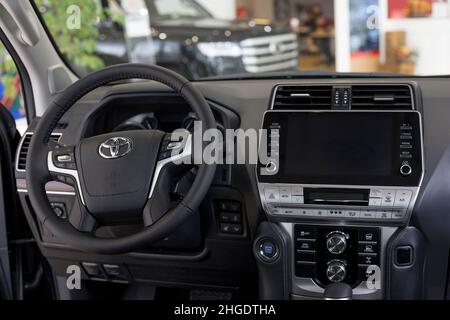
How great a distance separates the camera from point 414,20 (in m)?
6.16

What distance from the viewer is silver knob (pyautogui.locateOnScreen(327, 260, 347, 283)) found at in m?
1.79

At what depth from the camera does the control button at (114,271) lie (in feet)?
7.07

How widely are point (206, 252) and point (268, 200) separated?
0.34 m

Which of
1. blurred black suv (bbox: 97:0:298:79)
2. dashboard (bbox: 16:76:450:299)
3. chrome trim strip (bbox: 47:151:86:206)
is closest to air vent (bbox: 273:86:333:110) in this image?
dashboard (bbox: 16:76:450:299)

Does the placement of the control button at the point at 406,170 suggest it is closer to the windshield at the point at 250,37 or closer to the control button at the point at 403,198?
the control button at the point at 403,198

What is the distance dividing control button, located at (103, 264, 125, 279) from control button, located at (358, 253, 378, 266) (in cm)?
87

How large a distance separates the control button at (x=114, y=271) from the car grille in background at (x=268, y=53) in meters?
3.63

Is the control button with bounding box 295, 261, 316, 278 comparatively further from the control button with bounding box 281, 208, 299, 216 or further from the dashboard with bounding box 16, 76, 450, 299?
the control button with bounding box 281, 208, 299, 216

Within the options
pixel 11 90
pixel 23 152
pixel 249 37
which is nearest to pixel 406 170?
pixel 23 152

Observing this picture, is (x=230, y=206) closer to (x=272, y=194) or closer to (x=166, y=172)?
(x=272, y=194)

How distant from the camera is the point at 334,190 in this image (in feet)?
5.72

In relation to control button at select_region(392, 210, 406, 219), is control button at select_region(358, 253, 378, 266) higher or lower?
lower
